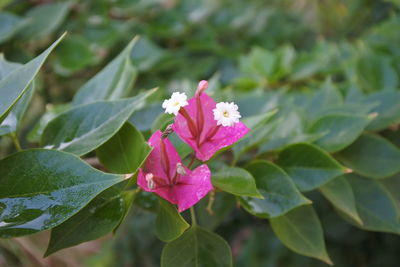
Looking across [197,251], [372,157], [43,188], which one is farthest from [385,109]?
[43,188]

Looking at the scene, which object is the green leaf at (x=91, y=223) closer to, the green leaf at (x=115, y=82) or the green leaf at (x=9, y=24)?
the green leaf at (x=115, y=82)

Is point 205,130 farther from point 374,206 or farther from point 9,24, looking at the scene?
point 9,24

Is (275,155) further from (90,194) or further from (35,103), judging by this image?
(35,103)

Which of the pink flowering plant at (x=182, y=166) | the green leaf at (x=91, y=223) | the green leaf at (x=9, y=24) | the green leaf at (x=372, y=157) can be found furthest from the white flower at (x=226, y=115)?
the green leaf at (x=9, y=24)

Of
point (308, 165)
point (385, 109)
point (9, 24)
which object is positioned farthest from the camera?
point (9, 24)

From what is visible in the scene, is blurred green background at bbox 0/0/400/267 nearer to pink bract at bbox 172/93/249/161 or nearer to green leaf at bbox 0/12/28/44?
green leaf at bbox 0/12/28/44

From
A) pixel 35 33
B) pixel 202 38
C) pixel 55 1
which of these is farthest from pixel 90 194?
pixel 202 38
